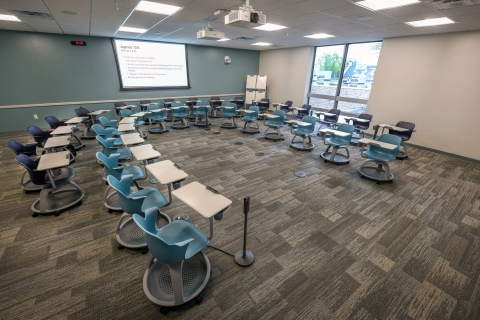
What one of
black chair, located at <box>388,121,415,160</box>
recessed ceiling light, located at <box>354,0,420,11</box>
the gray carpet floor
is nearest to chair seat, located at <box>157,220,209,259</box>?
the gray carpet floor

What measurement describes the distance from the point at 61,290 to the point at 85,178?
255 centimetres

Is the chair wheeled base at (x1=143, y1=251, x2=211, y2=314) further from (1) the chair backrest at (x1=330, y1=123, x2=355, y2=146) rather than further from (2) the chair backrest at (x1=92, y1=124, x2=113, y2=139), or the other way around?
(1) the chair backrest at (x1=330, y1=123, x2=355, y2=146)

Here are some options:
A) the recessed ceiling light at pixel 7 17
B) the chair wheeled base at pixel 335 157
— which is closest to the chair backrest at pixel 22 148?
the recessed ceiling light at pixel 7 17

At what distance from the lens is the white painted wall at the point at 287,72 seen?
28.9ft

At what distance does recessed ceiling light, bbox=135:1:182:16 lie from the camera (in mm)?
3654

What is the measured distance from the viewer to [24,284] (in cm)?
197

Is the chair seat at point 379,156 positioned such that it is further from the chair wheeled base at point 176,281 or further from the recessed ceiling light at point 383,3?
the chair wheeled base at point 176,281

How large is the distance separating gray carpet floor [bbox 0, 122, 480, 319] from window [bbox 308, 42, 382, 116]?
4.26m

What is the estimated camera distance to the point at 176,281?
5.58 ft

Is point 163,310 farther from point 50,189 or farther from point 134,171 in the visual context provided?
point 50,189

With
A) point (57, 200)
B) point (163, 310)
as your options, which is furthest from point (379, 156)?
point (57, 200)

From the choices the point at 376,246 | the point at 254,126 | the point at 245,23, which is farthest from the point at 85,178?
the point at 254,126

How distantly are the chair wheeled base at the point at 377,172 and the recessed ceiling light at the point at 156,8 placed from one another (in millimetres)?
4909

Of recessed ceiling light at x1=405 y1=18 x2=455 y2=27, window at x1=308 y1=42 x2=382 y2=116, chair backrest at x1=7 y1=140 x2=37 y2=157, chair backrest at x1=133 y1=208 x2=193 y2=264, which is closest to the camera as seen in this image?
chair backrest at x1=133 y1=208 x2=193 y2=264
